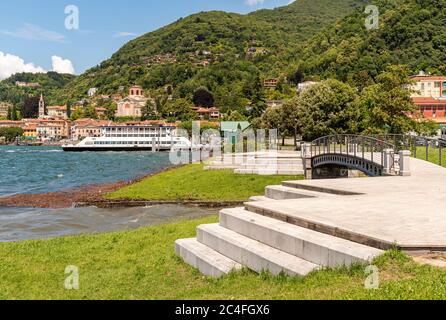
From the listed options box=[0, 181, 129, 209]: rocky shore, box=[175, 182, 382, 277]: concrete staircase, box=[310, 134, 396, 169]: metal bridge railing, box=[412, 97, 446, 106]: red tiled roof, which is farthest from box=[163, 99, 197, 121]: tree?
box=[175, 182, 382, 277]: concrete staircase

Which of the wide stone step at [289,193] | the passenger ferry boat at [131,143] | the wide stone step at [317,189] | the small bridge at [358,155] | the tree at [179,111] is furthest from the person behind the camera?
the tree at [179,111]

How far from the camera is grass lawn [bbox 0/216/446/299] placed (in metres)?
6.36

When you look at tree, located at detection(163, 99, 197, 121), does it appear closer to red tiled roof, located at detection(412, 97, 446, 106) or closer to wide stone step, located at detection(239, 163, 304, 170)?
red tiled roof, located at detection(412, 97, 446, 106)

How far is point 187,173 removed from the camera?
3650cm

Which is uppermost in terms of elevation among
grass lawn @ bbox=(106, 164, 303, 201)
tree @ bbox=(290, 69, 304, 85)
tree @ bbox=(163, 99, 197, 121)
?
tree @ bbox=(290, 69, 304, 85)

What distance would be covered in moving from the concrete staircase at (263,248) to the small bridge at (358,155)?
10020mm

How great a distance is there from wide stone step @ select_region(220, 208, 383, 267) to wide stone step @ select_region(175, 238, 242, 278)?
2.49ft

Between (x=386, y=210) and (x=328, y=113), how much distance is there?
44.7 m

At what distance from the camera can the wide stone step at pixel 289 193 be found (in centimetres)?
1339

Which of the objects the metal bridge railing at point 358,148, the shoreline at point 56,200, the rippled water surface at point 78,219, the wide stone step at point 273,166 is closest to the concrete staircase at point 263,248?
the rippled water surface at point 78,219

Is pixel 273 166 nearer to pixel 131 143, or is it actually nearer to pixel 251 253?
pixel 251 253

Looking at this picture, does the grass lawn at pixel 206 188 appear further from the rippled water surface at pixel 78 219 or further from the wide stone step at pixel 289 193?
the wide stone step at pixel 289 193

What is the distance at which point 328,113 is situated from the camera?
53.7 meters
